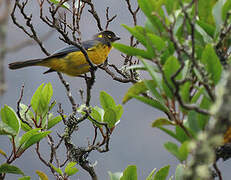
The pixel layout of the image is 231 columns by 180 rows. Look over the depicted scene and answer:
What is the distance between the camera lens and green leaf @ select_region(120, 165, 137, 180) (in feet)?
6.59

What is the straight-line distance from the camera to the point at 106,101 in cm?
225

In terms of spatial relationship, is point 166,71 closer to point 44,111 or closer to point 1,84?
point 1,84

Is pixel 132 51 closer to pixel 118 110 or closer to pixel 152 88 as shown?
pixel 152 88

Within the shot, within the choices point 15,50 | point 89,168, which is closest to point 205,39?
point 15,50

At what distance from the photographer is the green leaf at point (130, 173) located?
2.01 metres

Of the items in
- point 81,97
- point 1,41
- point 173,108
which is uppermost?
point 1,41

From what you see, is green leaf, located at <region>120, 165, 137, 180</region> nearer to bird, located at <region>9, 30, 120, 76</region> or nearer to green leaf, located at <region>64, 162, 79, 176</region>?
green leaf, located at <region>64, 162, 79, 176</region>

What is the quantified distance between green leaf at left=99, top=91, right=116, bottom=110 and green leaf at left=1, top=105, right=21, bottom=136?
1.63ft

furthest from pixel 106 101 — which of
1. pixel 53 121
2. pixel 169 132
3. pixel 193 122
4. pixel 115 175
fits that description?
pixel 193 122

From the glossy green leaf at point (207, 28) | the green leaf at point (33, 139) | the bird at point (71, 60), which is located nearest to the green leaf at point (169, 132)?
the glossy green leaf at point (207, 28)

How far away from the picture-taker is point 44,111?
8.36 feet

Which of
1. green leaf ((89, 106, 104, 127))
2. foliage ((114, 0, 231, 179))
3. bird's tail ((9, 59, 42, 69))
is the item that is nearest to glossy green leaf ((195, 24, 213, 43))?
foliage ((114, 0, 231, 179))

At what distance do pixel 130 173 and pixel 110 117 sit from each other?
37cm

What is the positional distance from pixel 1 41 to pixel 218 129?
77 centimetres
